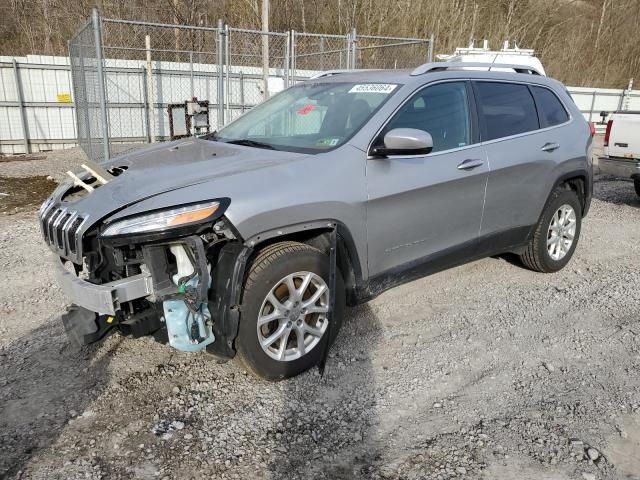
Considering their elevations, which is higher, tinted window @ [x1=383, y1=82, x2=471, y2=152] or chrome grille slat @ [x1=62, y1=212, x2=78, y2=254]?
tinted window @ [x1=383, y1=82, x2=471, y2=152]

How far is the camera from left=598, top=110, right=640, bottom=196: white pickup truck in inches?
315

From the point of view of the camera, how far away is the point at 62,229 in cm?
293

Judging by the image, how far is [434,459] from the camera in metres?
2.66

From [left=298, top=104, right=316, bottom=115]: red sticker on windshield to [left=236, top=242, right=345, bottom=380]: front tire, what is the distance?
1364mm

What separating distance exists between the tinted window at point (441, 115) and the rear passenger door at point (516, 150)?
20 cm

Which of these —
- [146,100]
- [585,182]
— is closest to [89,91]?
[146,100]

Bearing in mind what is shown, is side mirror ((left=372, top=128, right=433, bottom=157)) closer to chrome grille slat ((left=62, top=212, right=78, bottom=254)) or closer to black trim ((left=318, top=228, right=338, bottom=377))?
black trim ((left=318, top=228, right=338, bottom=377))

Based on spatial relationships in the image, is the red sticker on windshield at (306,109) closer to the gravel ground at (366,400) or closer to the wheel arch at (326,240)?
the wheel arch at (326,240)

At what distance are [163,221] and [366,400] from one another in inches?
62.0

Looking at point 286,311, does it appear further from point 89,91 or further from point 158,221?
point 89,91

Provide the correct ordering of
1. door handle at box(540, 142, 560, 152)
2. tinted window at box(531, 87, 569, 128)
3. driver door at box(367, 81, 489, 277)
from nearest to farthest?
driver door at box(367, 81, 489, 277) → door handle at box(540, 142, 560, 152) → tinted window at box(531, 87, 569, 128)

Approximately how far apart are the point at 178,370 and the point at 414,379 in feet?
5.00

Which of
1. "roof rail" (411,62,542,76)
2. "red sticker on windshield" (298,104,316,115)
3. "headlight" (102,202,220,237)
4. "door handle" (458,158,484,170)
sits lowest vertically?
"headlight" (102,202,220,237)

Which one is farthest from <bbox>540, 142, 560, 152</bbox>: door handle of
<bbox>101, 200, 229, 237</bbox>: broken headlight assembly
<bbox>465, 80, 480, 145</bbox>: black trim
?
<bbox>101, 200, 229, 237</bbox>: broken headlight assembly
